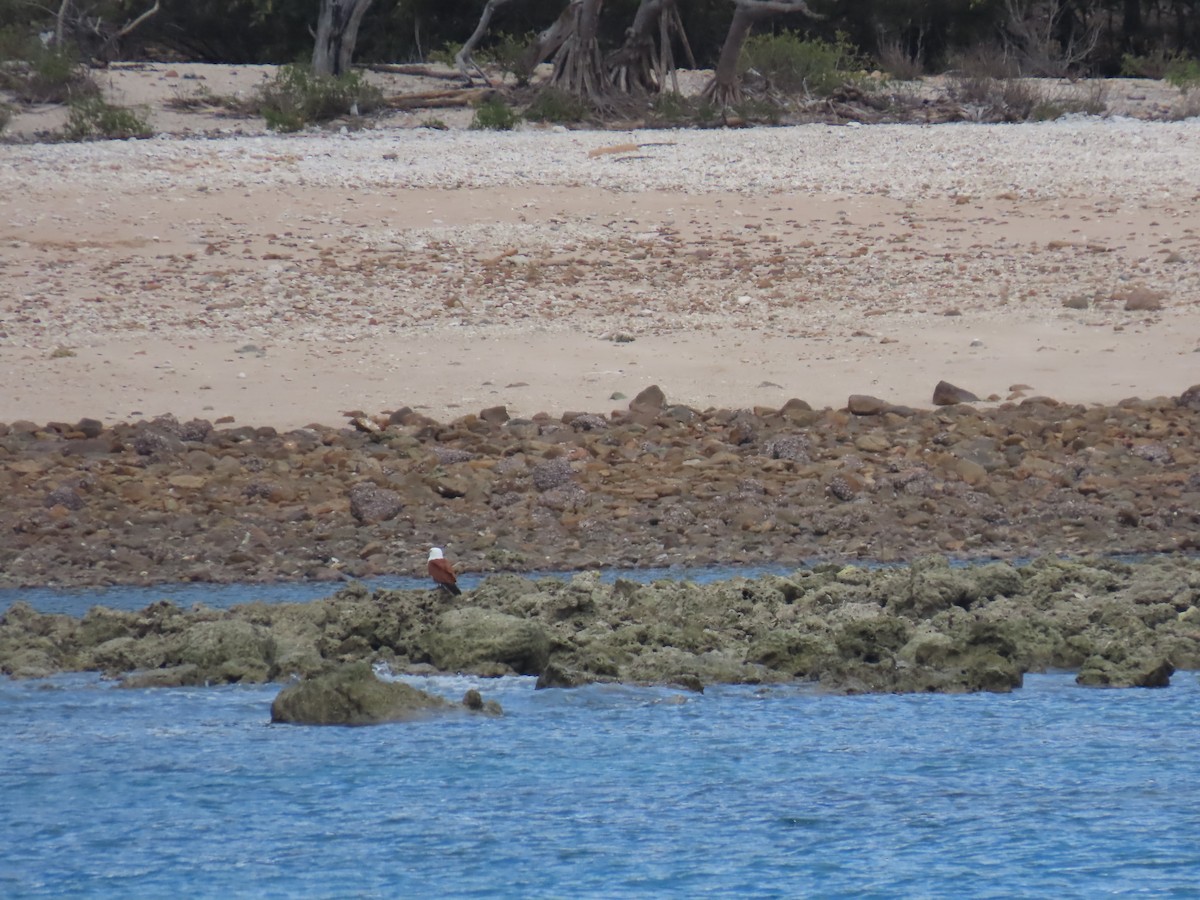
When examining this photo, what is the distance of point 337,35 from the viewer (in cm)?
2394

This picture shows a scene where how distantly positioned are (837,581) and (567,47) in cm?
1450

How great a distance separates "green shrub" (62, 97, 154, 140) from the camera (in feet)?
66.2

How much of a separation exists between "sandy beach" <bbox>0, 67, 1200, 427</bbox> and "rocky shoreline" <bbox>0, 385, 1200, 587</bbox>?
71cm

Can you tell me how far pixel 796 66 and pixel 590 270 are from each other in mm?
7784

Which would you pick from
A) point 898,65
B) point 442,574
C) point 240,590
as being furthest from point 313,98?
point 442,574

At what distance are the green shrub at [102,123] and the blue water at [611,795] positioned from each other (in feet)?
44.0

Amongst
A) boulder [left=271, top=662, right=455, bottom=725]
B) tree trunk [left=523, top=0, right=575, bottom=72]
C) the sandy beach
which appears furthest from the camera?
tree trunk [left=523, top=0, right=575, bottom=72]

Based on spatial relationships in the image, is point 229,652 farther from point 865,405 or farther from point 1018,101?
point 1018,101

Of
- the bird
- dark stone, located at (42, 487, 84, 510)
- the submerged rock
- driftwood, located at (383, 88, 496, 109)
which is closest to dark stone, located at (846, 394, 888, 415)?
the bird

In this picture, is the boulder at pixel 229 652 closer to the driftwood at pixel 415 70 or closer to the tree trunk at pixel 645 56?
the tree trunk at pixel 645 56

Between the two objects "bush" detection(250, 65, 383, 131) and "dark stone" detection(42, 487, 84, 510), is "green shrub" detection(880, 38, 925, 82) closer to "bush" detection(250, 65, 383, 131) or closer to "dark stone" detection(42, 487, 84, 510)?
"bush" detection(250, 65, 383, 131)

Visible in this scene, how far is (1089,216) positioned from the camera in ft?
54.9

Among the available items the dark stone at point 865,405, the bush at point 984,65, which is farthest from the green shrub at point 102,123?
the dark stone at point 865,405

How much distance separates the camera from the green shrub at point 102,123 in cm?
2019
